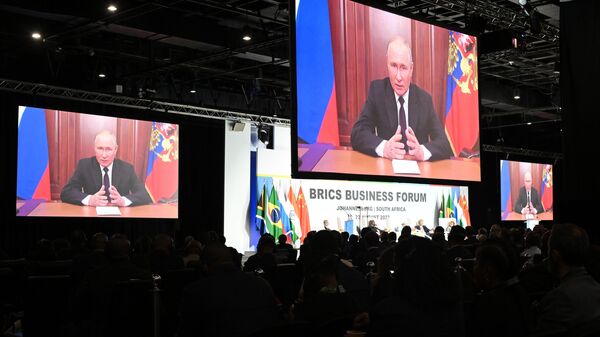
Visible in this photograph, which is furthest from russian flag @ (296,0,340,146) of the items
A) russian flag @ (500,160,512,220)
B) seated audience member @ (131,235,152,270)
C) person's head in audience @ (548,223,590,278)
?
russian flag @ (500,160,512,220)

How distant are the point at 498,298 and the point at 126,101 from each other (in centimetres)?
1385

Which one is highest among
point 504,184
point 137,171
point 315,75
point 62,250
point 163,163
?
point 315,75

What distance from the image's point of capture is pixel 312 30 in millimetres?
7895

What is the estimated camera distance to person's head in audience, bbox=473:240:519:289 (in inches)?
125

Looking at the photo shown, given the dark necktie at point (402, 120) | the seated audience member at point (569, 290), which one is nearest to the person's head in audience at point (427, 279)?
the seated audience member at point (569, 290)

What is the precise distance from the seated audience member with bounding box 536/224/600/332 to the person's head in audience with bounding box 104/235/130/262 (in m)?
2.86

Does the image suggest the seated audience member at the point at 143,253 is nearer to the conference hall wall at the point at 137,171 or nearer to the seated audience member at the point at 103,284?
the seated audience member at the point at 103,284

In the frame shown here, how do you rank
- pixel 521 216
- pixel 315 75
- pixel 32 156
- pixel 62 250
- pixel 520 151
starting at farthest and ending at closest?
pixel 520 151 → pixel 521 216 → pixel 32 156 → pixel 62 250 → pixel 315 75

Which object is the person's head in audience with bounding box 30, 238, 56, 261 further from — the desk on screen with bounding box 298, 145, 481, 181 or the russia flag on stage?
the russia flag on stage

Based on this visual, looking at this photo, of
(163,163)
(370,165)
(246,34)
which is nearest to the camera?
(370,165)

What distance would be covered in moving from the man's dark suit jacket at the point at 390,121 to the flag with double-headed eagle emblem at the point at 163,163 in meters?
8.34

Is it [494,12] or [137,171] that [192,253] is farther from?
[137,171]

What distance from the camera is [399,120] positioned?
8.76m

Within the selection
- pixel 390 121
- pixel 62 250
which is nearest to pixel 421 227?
pixel 390 121
